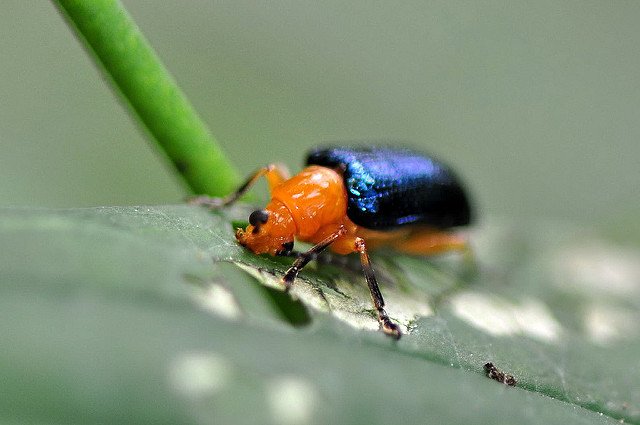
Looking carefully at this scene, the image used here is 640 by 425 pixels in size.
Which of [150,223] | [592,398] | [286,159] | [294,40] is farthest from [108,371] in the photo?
[294,40]

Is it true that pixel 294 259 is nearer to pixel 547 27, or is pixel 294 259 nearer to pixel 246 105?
pixel 246 105

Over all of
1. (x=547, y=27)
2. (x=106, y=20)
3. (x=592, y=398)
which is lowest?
(x=547, y=27)

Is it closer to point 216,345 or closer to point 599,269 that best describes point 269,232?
point 216,345

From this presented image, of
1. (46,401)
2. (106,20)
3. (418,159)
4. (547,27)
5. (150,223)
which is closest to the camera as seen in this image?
(46,401)

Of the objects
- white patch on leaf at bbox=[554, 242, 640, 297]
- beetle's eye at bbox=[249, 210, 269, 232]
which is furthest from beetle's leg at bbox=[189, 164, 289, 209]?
white patch on leaf at bbox=[554, 242, 640, 297]

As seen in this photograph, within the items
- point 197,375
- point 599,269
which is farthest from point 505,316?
point 197,375

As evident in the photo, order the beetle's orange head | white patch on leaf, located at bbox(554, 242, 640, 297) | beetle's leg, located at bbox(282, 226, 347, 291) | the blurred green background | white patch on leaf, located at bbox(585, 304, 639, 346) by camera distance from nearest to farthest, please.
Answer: beetle's leg, located at bbox(282, 226, 347, 291)
the beetle's orange head
white patch on leaf, located at bbox(585, 304, 639, 346)
white patch on leaf, located at bbox(554, 242, 640, 297)
the blurred green background

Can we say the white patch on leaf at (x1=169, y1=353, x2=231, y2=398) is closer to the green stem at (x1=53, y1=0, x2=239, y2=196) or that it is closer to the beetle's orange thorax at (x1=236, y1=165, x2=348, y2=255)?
the beetle's orange thorax at (x1=236, y1=165, x2=348, y2=255)
